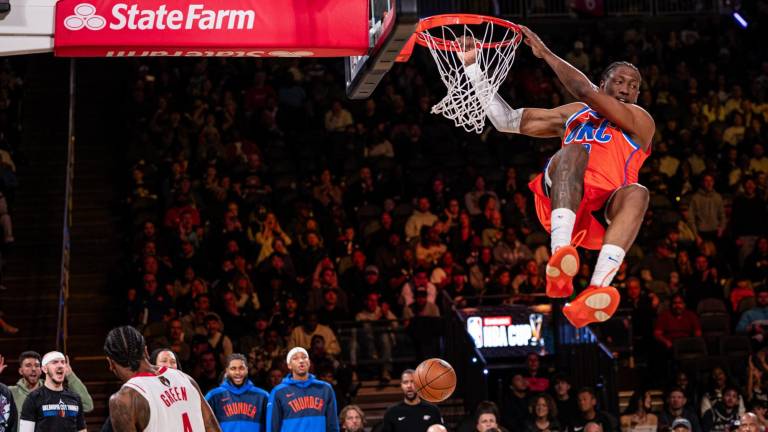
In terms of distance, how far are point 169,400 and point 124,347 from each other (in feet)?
1.12

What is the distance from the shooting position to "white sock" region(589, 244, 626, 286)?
631 cm

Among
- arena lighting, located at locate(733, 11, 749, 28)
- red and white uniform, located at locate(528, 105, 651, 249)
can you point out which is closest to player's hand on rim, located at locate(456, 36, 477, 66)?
red and white uniform, located at locate(528, 105, 651, 249)

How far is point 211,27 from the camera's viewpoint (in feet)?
22.1

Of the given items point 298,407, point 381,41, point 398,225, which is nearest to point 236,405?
point 298,407

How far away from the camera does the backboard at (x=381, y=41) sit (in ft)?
20.3

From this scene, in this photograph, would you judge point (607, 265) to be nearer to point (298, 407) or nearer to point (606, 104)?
point (606, 104)

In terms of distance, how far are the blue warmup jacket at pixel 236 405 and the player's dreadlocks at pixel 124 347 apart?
177 inches

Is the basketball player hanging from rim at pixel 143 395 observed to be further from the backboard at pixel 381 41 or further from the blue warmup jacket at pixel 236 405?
the blue warmup jacket at pixel 236 405

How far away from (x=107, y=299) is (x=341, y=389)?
4.11 metres

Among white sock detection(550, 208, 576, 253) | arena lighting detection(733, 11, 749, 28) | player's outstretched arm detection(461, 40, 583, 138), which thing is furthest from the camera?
arena lighting detection(733, 11, 749, 28)

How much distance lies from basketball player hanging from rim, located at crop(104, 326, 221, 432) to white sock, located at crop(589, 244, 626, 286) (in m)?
2.28

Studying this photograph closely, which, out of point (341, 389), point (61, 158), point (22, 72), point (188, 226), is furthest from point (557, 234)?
point (22, 72)

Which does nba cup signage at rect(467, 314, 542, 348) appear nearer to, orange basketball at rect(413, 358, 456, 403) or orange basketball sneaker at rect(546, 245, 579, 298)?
orange basketball at rect(413, 358, 456, 403)

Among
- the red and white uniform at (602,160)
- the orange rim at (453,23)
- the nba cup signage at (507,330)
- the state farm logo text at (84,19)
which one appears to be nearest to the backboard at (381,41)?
the orange rim at (453,23)
